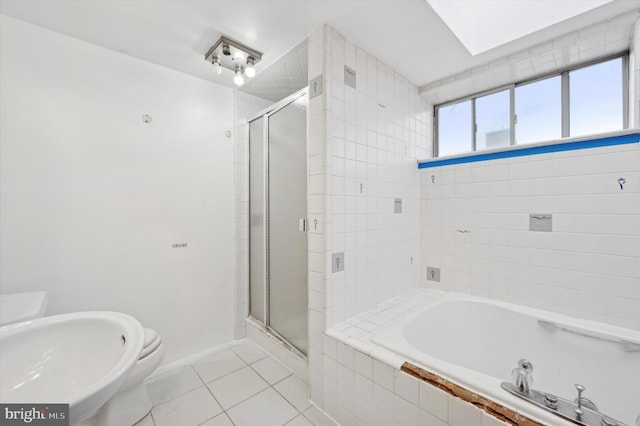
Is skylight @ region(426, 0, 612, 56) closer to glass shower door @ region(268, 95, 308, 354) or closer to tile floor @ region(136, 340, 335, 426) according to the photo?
glass shower door @ region(268, 95, 308, 354)

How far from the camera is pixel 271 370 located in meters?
1.89

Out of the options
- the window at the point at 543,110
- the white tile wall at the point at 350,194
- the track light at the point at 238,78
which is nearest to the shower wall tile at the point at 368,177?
the white tile wall at the point at 350,194

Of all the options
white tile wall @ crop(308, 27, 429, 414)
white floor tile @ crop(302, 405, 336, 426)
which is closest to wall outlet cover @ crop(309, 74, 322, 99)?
white tile wall @ crop(308, 27, 429, 414)

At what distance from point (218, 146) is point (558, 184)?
2460 mm

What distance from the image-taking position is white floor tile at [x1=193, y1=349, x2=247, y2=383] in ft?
6.00

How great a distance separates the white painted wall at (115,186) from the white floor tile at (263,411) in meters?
0.73

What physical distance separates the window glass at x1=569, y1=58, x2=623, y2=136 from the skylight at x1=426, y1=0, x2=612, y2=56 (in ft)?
1.84

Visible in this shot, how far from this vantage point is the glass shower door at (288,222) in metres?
1.78

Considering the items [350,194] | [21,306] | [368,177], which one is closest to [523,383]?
[350,194]

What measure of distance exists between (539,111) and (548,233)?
3.07ft

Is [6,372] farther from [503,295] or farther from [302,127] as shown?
[503,295]

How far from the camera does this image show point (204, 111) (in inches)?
82.1

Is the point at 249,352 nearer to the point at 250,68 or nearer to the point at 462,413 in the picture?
the point at 462,413

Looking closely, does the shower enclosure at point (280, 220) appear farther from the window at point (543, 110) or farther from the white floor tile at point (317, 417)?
the window at point (543, 110)
